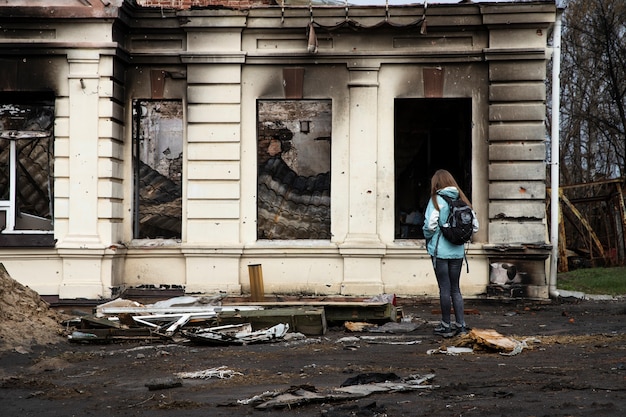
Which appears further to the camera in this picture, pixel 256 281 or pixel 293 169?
pixel 293 169

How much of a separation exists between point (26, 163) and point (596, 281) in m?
12.8

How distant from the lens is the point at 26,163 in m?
15.1

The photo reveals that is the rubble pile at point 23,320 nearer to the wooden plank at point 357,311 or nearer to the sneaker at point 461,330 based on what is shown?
the wooden plank at point 357,311

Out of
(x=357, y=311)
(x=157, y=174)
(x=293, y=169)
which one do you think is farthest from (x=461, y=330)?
(x=157, y=174)

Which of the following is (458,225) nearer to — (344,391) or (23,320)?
(344,391)

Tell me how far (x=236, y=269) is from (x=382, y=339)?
464cm

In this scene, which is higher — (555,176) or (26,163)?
(26,163)

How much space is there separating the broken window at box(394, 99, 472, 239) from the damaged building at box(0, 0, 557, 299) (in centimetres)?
54

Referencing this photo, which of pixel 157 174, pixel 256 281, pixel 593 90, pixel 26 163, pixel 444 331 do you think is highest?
pixel 593 90

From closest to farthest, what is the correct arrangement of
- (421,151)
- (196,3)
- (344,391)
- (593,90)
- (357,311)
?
1. (344,391)
2. (357,311)
3. (421,151)
4. (196,3)
5. (593,90)

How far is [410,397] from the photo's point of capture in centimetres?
692

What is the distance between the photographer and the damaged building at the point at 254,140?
48.3 ft

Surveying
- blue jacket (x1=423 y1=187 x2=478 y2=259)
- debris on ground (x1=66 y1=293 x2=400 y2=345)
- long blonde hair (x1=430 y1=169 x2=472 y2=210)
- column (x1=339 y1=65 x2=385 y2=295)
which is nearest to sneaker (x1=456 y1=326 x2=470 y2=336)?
debris on ground (x1=66 y1=293 x2=400 y2=345)

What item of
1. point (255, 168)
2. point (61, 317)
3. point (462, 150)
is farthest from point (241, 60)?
point (61, 317)
